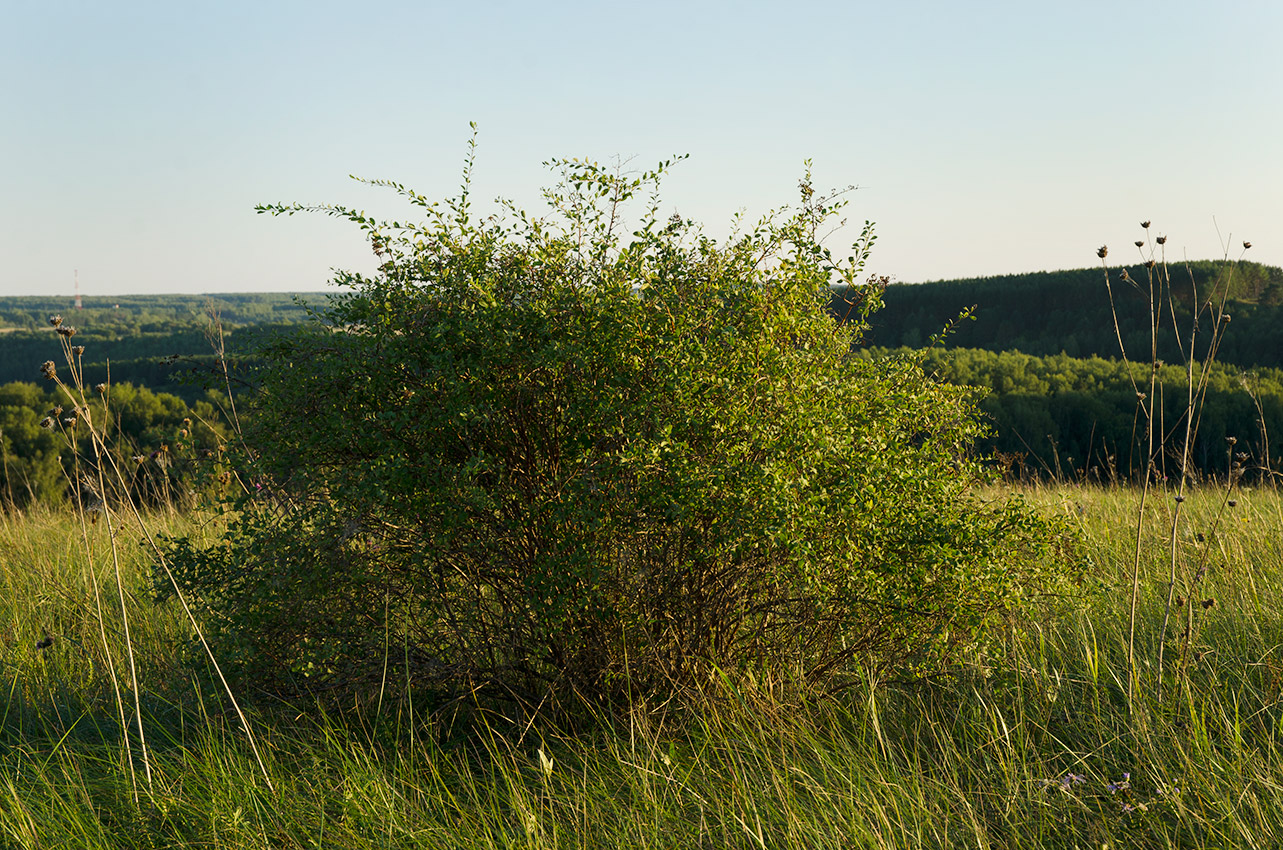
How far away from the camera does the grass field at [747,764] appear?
259 centimetres

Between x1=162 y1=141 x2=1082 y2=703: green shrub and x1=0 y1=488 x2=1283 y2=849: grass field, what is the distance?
244 mm

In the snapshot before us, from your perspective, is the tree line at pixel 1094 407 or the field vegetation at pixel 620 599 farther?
the tree line at pixel 1094 407

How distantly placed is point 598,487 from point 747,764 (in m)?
1.10

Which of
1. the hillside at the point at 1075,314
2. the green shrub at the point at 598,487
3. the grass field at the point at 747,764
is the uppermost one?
the hillside at the point at 1075,314

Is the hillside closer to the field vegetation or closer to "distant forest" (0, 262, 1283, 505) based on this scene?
"distant forest" (0, 262, 1283, 505)

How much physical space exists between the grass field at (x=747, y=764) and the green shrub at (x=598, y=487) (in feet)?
0.80

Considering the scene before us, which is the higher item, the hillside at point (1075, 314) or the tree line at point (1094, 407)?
the hillside at point (1075, 314)

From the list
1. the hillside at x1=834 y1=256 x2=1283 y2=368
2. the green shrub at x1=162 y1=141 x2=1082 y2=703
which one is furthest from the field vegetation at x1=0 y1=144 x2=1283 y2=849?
the hillside at x1=834 y1=256 x2=1283 y2=368

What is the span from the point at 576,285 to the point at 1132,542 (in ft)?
14.2

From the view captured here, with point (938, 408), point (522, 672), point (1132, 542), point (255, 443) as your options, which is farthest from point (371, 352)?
point (1132, 542)

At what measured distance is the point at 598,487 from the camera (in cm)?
292

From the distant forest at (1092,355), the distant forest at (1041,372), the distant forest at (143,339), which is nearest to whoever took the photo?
the distant forest at (143,339)

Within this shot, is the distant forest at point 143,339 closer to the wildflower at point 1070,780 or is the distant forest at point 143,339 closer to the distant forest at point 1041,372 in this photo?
the distant forest at point 1041,372

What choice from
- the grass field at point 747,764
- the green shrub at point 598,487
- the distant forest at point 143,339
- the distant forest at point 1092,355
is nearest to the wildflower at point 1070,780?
the grass field at point 747,764
